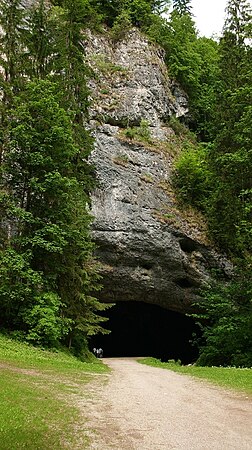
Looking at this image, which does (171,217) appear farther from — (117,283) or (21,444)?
(21,444)

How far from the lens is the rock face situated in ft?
75.5

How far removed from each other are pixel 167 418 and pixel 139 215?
16.7 metres

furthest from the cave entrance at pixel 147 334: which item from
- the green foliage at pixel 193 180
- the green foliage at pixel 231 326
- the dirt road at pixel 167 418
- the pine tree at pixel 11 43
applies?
the dirt road at pixel 167 418

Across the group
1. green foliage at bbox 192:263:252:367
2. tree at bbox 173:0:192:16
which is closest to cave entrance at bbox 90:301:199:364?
green foliage at bbox 192:263:252:367

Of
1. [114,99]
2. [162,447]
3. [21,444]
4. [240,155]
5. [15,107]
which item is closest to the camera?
[21,444]

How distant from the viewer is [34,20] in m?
20.2

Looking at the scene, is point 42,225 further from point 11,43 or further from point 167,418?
point 167,418

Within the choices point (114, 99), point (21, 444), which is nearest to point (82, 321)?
point (21, 444)

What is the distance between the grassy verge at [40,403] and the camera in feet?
17.1

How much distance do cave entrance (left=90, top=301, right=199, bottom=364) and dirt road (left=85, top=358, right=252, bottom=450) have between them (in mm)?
21264

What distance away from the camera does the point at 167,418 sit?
693 cm

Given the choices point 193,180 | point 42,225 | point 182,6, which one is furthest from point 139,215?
point 182,6

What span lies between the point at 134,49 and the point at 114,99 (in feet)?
17.2

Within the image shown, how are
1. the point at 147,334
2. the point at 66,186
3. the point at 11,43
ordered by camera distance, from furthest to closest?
the point at 147,334 → the point at 11,43 → the point at 66,186
